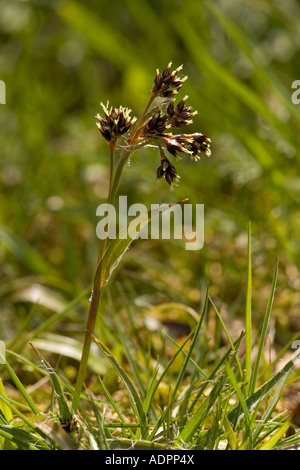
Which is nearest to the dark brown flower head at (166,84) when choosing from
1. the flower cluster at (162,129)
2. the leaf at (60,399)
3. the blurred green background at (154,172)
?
the flower cluster at (162,129)

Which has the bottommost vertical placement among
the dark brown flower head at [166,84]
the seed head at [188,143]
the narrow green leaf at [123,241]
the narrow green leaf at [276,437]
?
the narrow green leaf at [276,437]

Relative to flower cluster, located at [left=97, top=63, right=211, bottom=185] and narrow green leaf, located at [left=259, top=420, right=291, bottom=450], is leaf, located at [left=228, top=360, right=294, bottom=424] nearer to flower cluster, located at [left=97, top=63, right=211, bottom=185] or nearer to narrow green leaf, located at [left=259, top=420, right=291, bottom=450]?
narrow green leaf, located at [left=259, top=420, right=291, bottom=450]

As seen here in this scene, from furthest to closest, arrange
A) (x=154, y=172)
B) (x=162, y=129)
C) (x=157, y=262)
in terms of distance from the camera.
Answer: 1. (x=154, y=172)
2. (x=157, y=262)
3. (x=162, y=129)

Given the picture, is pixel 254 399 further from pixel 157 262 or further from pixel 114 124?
pixel 157 262

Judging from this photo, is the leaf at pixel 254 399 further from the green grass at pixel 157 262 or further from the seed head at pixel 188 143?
the seed head at pixel 188 143

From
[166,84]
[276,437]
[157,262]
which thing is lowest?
[276,437]

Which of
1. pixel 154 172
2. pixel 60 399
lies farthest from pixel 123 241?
pixel 154 172
